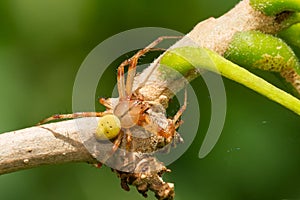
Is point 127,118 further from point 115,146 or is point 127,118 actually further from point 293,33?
point 293,33

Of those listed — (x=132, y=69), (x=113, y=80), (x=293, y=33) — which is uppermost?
(x=293, y=33)

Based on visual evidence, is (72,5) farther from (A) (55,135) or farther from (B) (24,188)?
(A) (55,135)

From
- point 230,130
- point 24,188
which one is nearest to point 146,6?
point 230,130

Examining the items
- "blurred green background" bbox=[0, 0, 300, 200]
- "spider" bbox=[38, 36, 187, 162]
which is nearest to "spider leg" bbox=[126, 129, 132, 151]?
"spider" bbox=[38, 36, 187, 162]

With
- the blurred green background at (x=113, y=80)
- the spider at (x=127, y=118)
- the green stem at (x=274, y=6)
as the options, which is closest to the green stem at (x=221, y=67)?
the spider at (x=127, y=118)

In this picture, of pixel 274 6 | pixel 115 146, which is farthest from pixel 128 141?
pixel 274 6

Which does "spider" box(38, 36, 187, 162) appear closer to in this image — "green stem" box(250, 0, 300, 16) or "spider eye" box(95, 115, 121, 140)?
"spider eye" box(95, 115, 121, 140)

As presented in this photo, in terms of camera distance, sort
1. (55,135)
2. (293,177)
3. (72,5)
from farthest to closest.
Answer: (72,5) < (293,177) < (55,135)
